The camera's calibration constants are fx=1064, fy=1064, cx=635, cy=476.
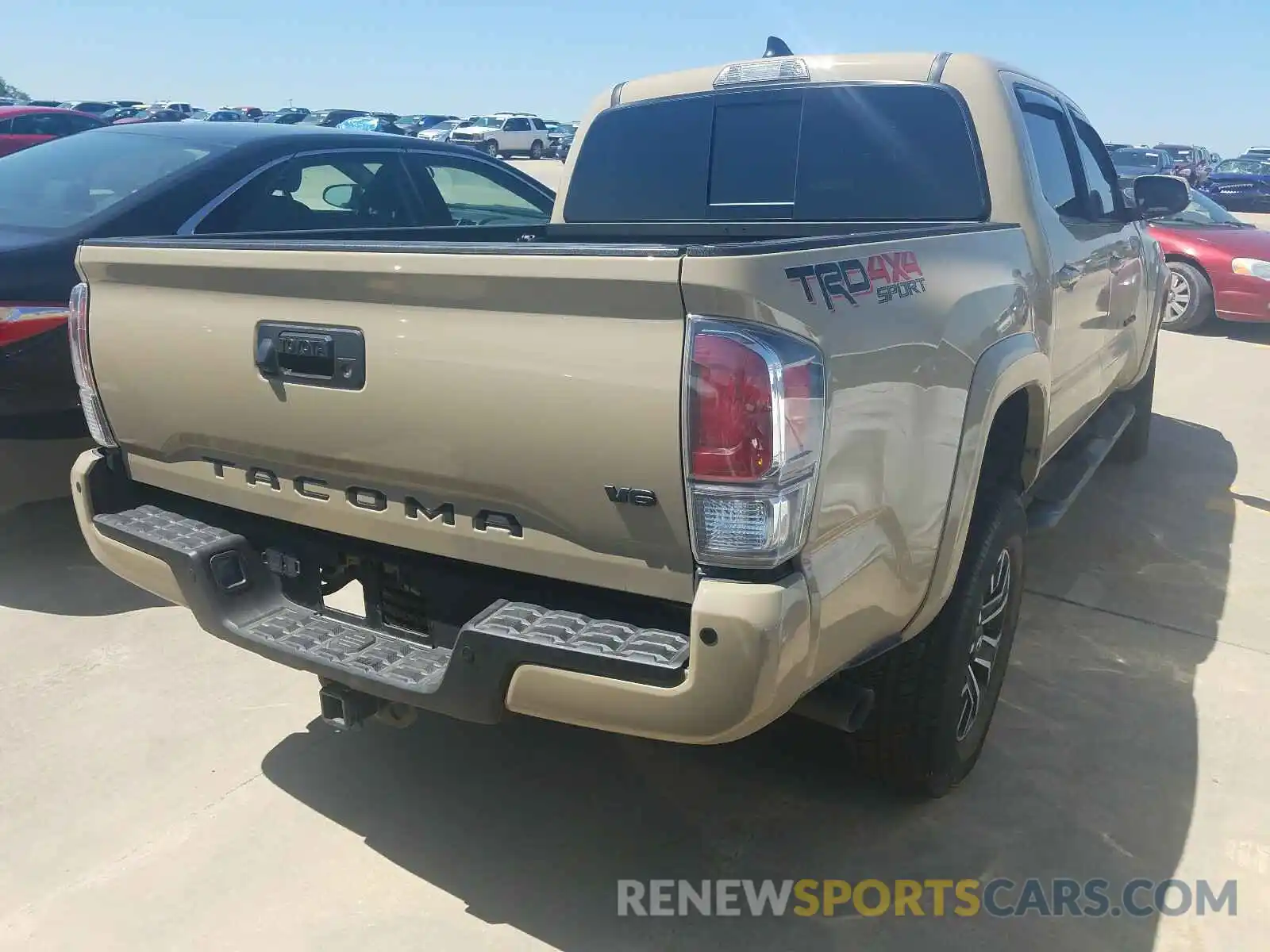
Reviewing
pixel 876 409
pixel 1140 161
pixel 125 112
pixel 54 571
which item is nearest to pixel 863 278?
pixel 876 409

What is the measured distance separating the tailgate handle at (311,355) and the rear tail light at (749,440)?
2.58 ft

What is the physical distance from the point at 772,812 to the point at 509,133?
42281 millimetres

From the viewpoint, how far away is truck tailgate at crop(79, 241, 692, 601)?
1933mm

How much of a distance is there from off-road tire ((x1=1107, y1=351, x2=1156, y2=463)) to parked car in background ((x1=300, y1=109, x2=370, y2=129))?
39230 millimetres

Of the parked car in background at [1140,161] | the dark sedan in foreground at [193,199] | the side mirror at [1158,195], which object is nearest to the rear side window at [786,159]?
the dark sedan in foreground at [193,199]

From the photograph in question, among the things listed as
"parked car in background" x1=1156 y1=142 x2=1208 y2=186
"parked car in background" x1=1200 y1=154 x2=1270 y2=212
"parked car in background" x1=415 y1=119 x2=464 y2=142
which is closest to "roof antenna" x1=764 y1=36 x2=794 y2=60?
"parked car in background" x1=1200 y1=154 x2=1270 y2=212

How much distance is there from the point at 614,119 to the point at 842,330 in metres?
2.48

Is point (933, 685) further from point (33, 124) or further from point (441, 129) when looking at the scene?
point (441, 129)

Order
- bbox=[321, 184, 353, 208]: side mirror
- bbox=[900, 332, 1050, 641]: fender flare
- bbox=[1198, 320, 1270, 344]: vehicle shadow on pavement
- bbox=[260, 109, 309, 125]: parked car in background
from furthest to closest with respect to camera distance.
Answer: bbox=[260, 109, 309, 125]: parked car in background, bbox=[1198, 320, 1270, 344]: vehicle shadow on pavement, bbox=[321, 184, 353, 208]: side mirror, bbox=[900, 332, 1050, 641]: fender flare

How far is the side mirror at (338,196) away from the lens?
5.12 meters

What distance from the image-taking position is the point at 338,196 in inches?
205

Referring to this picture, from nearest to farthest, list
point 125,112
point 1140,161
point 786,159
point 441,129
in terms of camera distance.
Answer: point 786,159, point 1140,161, point 125,112, point 441,129

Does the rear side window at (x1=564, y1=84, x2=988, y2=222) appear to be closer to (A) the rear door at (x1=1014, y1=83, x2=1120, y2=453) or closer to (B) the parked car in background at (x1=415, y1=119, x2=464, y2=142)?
(A) the rear door at (x1=1014, y1=83, x2=1120, y2=453)

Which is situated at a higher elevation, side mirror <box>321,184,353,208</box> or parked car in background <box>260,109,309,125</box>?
parked car in background <box>260,109,309,125</box>
